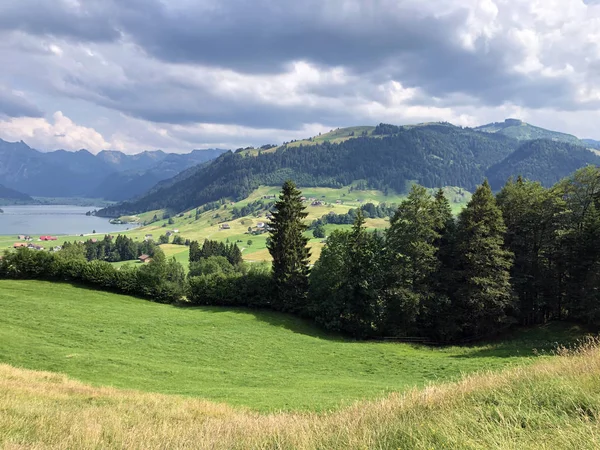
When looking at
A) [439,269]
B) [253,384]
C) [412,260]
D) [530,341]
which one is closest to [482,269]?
[439,269]

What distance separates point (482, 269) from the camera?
35.0m

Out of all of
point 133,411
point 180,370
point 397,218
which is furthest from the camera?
point 397,218

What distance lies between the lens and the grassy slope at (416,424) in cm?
575

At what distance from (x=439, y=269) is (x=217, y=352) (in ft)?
82.4

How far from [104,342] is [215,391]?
1554cm

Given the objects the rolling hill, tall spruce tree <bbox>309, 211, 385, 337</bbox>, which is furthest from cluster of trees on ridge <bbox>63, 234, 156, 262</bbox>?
tall spruce tree <bbox>309, 211, 385, 337</bbox>

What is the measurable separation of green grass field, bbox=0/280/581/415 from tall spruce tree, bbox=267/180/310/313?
2.96 metres

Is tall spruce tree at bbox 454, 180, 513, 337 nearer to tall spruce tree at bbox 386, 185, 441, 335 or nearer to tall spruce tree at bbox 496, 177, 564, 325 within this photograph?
tall spruce tree at bbox 496, 177, 564, 325

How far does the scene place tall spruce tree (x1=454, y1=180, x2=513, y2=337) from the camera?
113 ft

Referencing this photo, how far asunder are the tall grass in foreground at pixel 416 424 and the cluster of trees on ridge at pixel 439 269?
27748 millimetres

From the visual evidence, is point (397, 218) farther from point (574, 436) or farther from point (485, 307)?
point (574, 436)

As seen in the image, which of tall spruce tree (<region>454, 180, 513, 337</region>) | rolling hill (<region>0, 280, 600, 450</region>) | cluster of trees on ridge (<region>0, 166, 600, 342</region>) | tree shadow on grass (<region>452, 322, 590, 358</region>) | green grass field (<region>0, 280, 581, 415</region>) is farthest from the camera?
cluster of trees on ridge (<region>0, 166, 600, 342</region>)


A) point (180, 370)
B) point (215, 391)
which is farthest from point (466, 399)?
point (180, 370)

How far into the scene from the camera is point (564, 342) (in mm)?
30172
